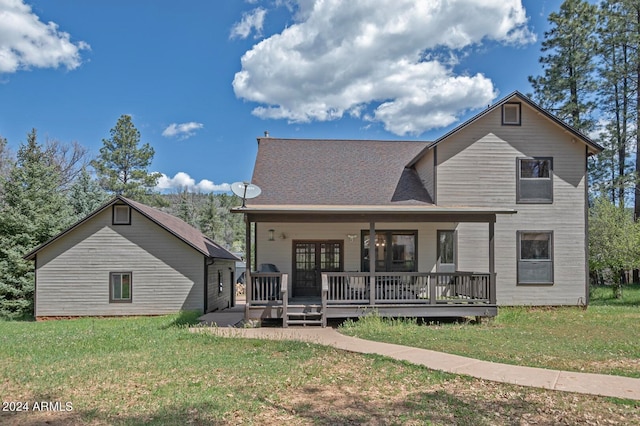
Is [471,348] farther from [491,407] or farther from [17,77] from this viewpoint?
[17,77]

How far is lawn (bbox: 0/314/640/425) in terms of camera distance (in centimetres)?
461

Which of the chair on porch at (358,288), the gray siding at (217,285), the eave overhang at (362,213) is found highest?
the eave overhang at (362,213)

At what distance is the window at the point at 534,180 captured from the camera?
1387 centimetres

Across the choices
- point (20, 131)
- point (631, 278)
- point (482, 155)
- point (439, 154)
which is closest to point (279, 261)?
point (439, 154)

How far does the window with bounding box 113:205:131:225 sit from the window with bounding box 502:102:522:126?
45.5ft

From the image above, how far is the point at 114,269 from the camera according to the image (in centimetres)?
1543

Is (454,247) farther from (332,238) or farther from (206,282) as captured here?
(206,282)

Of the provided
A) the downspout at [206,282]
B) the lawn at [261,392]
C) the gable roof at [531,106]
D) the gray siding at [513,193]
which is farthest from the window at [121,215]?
the gray siding at [513,193]

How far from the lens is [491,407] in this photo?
494 cm

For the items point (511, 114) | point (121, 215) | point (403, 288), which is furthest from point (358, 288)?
point (121, 215)

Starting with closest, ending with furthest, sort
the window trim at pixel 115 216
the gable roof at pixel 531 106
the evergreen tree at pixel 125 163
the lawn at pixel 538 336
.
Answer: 1. the lawn at pixel 538 336
2. the gable roof at pixel 531 106
3. the window trim at pixel 115 216
4. the evergreen tree at pixel 125 163

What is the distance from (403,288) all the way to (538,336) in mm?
3569

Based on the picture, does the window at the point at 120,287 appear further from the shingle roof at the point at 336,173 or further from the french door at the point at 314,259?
the french door at the point at 314,259

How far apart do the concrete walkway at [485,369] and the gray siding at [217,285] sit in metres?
7.70
